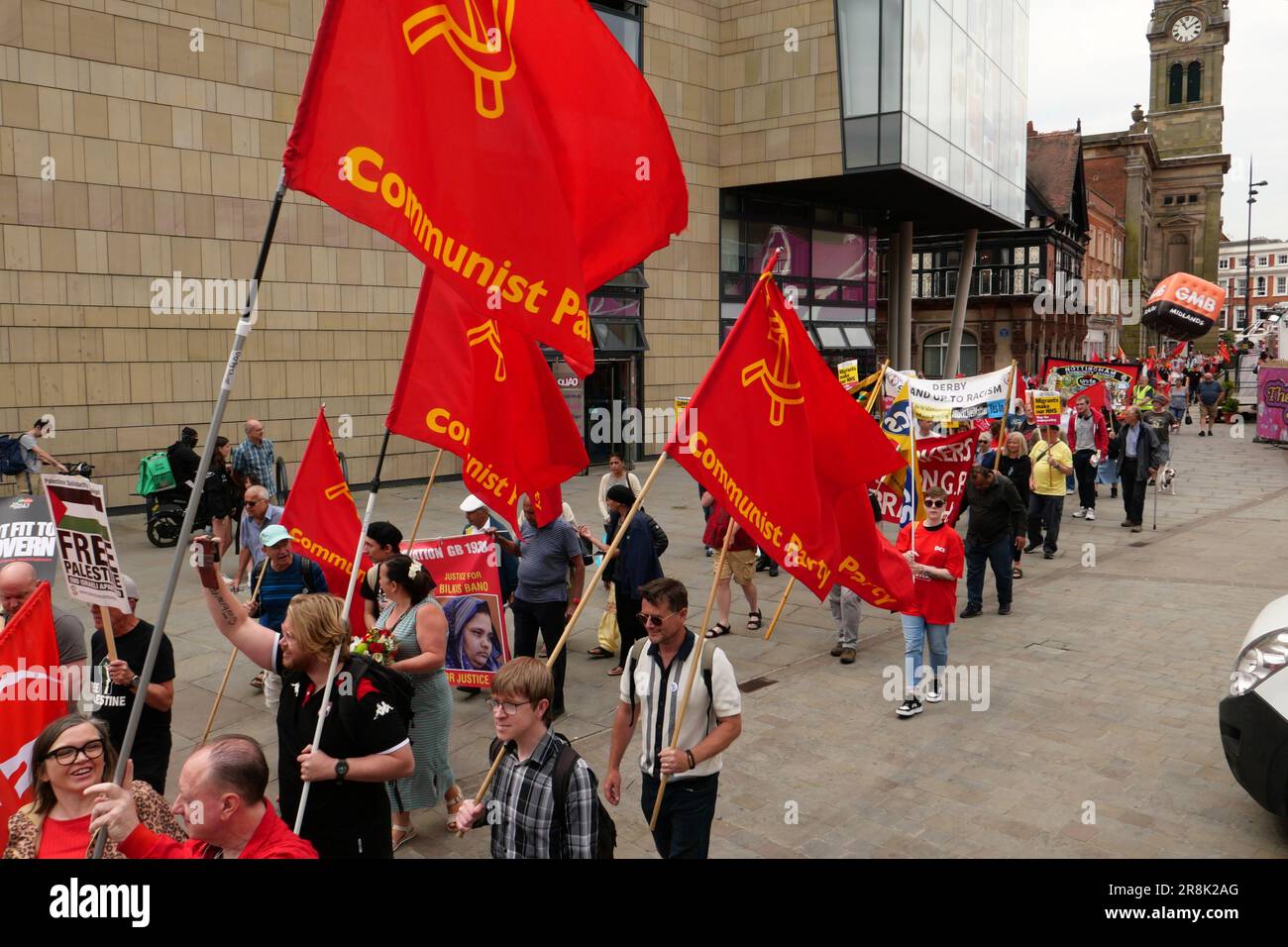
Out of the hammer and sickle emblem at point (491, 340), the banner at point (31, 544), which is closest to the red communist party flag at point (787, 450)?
the hammer and sickle emblem at point (491, 340)

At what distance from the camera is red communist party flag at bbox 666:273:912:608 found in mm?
5121

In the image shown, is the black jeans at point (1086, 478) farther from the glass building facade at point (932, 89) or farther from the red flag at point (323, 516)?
the red flag at point (323, 516)

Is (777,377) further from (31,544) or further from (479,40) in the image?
(31,544)

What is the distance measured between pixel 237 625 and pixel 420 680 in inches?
56.8

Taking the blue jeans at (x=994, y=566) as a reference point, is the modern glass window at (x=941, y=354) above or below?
above

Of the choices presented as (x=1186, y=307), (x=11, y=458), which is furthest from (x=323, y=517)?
(x=1186, y=307)

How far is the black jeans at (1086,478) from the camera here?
56.7 feet

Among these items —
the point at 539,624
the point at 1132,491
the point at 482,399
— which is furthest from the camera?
the point at 1132,491

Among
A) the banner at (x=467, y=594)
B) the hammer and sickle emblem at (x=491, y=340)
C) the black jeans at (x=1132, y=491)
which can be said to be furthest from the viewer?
the black jeans at (x=1132, y=491)

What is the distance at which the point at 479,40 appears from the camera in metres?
4.03

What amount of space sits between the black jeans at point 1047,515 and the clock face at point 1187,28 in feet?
344

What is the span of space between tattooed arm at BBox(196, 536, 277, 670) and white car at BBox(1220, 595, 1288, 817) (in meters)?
4.90

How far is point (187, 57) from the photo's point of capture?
17.1 metres

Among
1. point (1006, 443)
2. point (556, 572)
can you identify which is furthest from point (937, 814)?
point (1006, 443)
